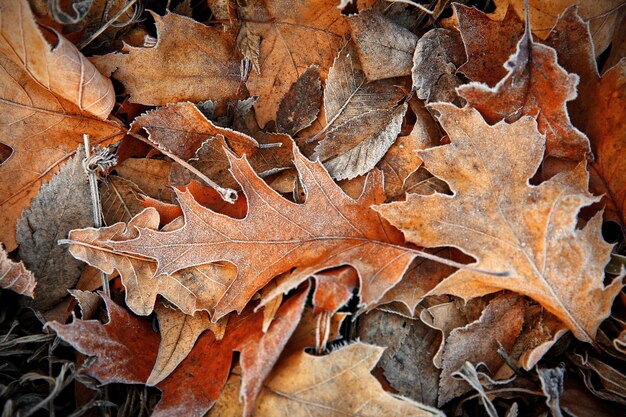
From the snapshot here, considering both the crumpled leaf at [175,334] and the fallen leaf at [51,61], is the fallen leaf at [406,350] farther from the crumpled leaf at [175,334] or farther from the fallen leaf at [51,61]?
the fallen leaf at [51,61]

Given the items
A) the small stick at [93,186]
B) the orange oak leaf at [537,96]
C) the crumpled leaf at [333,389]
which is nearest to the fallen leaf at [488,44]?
the orange oak leaf at [537,96]

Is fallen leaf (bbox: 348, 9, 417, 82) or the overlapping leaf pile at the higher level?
fallen leaf (bbox: 348, 9, 417, 82)

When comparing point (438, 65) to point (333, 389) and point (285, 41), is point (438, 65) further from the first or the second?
point (333, 389)

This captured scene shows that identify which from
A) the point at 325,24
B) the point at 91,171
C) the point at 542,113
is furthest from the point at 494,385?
the point at 91,171

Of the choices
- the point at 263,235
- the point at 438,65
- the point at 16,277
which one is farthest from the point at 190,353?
the point at 438,65

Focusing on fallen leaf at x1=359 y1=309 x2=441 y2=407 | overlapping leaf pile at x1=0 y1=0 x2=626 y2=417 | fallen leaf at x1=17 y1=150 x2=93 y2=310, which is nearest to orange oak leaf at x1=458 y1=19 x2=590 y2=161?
overlapping leaf pile at x1=0 y1=0 x2=626 y2=417

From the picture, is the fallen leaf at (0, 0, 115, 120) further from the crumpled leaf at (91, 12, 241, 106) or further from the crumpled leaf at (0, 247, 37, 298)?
the crumpled leaf at (0, 247, 37, 298)
